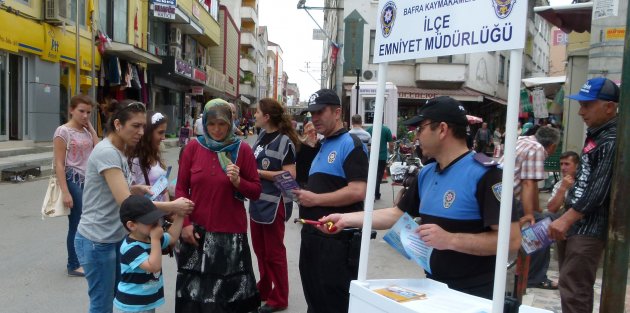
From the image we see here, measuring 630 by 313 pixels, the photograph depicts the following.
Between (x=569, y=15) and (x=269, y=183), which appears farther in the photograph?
(x=569, y=15)

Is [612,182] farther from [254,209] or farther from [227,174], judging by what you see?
[254,209]

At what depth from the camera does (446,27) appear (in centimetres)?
204

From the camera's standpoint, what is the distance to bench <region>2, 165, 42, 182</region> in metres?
11.6

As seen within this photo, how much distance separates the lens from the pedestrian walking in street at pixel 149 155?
4066 mm

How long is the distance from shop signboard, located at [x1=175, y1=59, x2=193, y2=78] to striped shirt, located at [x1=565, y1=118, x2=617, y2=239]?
27479 millimetres

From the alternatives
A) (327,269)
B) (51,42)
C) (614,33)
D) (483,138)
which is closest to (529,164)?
(614,33)

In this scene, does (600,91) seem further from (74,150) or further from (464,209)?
(74,150)

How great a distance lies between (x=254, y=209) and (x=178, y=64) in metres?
26.5

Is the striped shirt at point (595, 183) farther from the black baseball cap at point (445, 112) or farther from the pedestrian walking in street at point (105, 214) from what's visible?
the pedestrian walking in street at point (105, 214)

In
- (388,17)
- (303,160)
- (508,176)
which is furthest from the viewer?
(303,160)

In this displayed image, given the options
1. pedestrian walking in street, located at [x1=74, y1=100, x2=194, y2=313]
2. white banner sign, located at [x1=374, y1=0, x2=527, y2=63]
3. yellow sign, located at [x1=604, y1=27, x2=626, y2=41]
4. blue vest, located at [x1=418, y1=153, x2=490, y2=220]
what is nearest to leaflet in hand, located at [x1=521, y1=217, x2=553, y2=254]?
blue vest, located at [x1=418, y1=153, x2=490, y2=220]

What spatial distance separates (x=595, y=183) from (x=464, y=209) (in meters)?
1.50

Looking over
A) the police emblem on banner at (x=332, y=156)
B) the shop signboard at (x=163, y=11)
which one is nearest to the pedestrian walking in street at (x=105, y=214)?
the police emblem on banner at (x=332, y=156)

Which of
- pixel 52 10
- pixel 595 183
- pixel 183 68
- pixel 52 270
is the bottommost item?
pixel 52 270
